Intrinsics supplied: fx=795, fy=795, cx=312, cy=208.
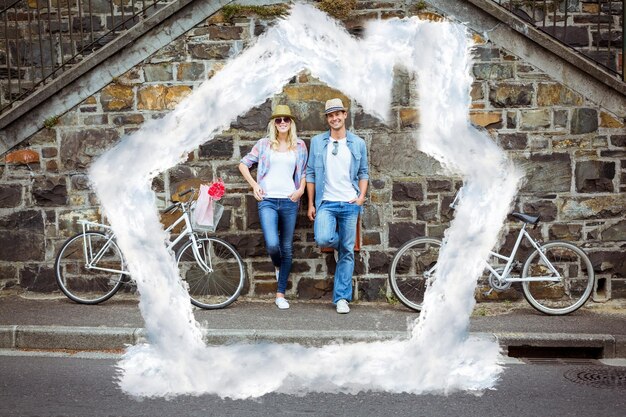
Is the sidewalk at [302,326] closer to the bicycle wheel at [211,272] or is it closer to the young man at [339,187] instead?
the bicycle wheel at [211,272]

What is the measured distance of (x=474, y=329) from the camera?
7.39 meters

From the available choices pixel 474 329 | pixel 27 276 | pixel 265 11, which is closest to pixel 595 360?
pixel 474 329

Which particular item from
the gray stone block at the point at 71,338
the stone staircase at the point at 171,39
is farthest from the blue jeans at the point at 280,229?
the stone staircase at the point at 171,39

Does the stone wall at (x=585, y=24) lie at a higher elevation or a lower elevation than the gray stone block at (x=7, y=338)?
higher

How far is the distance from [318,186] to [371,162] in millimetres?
835

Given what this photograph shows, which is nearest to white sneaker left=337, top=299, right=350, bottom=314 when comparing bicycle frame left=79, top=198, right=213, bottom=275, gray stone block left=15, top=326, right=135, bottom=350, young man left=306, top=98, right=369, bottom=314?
young man left=306, top=98, right=369, bottom=314

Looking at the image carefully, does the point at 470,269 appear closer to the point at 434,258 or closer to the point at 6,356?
the point at 434,258

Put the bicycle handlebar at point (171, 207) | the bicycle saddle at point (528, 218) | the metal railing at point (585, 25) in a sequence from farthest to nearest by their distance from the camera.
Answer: the metal railing at point (585, 25), the bicycle handlebar at point (171, 207), the bicycle saddle at point (528, 218)

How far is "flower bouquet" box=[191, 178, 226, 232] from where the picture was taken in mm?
8422

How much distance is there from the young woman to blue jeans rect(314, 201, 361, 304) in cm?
35

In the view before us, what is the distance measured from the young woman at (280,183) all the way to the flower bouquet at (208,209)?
1.23 ft

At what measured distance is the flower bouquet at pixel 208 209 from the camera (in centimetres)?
842

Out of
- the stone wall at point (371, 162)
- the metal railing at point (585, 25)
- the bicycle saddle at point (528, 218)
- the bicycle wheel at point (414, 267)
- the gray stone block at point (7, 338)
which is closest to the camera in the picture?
the gray stone block at point (7, 338)

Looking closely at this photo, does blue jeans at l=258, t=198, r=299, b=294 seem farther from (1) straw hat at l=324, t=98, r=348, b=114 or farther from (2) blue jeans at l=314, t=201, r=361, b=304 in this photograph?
(1) straw hat at l=324, t=98, r=348, b=114
